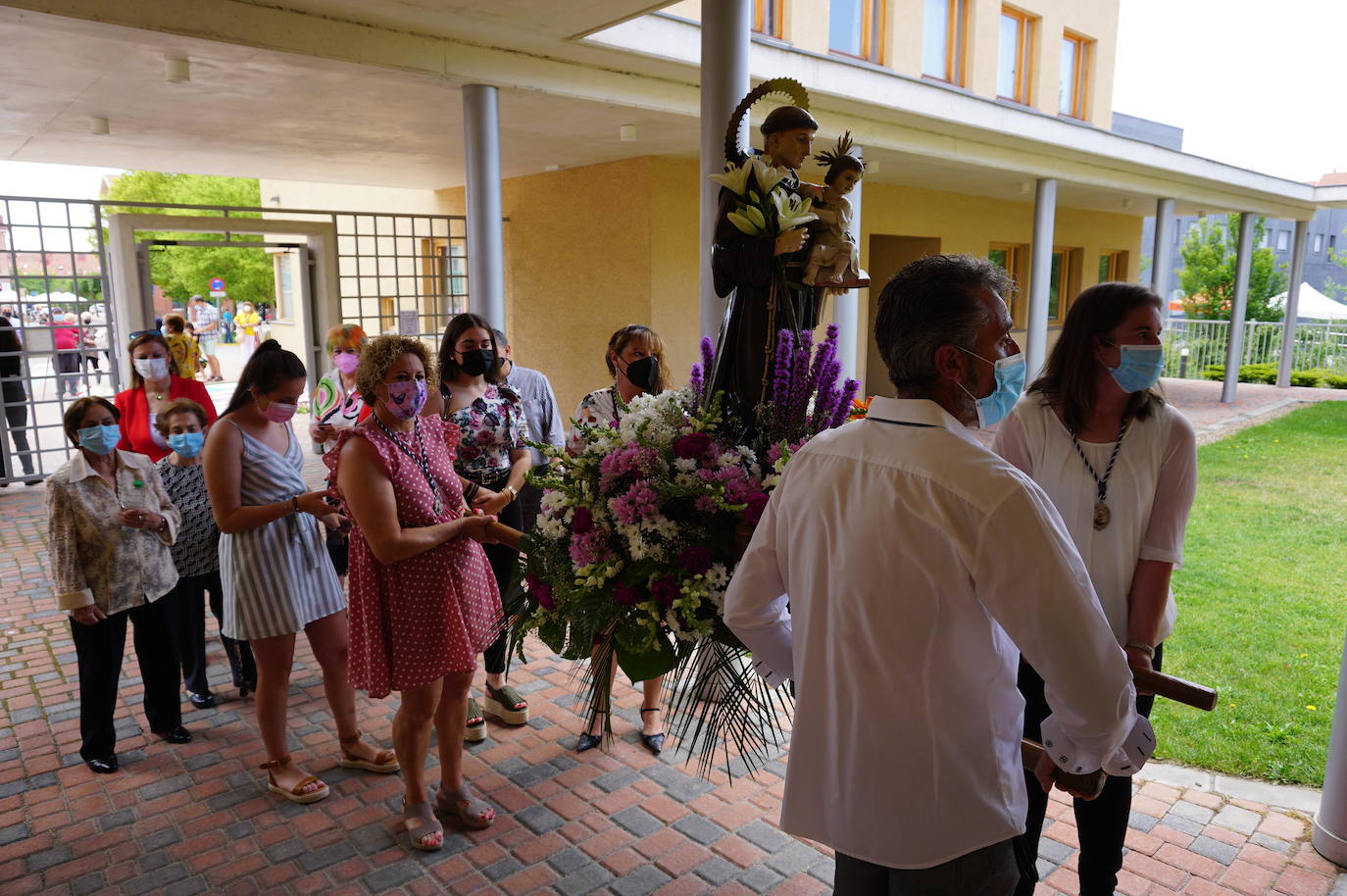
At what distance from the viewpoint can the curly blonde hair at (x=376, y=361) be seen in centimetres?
330

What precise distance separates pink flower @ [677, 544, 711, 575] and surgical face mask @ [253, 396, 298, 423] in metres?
2.49

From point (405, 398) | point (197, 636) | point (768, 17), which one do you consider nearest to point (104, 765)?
point (197, 636)

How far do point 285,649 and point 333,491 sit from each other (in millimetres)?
857

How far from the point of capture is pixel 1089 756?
1.70 m

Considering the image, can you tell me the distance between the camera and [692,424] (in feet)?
Result: 7.95

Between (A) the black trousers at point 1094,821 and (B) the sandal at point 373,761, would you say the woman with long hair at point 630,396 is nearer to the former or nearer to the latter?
(B) the sandal at point 373,761

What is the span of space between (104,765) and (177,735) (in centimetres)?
35

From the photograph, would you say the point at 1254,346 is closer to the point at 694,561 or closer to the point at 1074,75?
the point at 1074,75

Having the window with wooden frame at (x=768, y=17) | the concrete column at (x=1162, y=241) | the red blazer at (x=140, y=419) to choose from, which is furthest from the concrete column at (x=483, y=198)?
the concrete column at (x=1162, y=241)

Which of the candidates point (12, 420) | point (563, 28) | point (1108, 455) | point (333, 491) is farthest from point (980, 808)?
point (12, 420)

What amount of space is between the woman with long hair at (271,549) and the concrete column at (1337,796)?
4021 millimetres

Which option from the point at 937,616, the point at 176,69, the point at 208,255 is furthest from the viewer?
the point at 208,255

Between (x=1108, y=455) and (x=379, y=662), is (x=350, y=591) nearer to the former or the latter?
(x=379, y=662)

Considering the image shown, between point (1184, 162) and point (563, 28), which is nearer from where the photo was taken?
point (563, 28)
